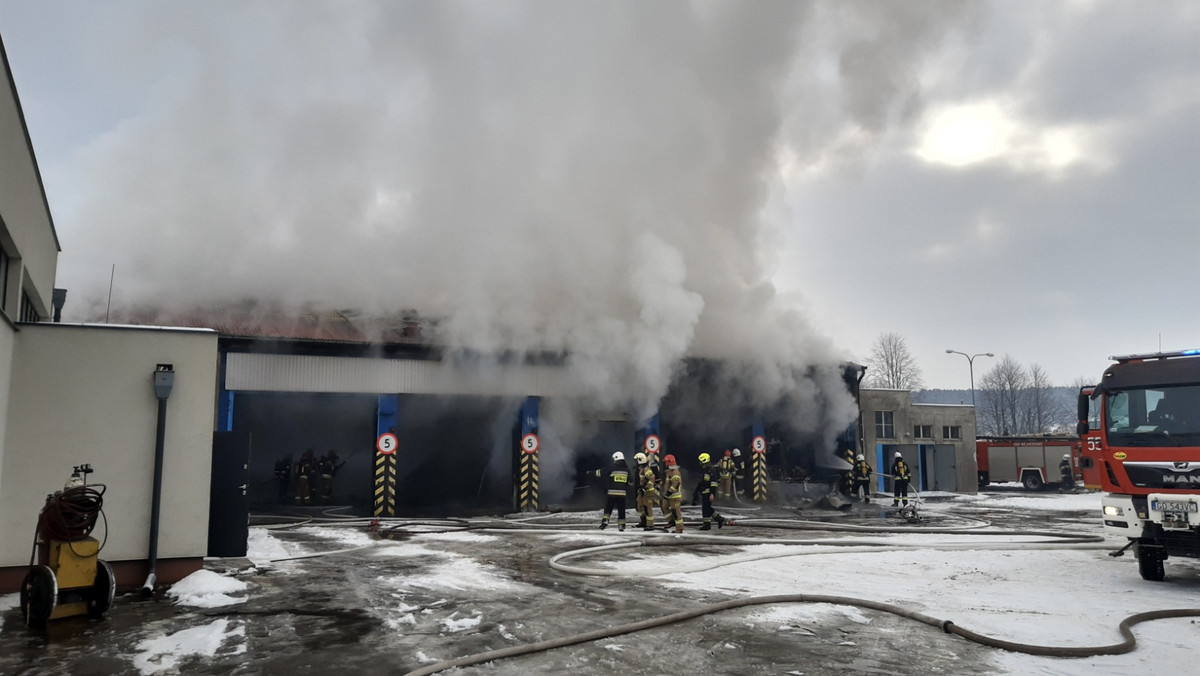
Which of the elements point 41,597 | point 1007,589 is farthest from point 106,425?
point 1007,589

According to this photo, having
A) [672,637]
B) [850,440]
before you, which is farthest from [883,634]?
[850,440]

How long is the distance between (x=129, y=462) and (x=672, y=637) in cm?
650

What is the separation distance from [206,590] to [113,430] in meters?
2.20

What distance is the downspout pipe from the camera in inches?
335

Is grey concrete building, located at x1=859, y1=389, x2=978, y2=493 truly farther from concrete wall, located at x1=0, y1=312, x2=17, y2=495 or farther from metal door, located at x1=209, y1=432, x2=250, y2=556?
concrete wall, located at x1=0, y1=312, x2=17, y2=495

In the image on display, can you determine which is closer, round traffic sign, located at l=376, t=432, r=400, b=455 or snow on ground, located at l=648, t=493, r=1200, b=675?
snow on ground, located at l=648, t=493, r=1200, b=675

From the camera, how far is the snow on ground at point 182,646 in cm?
550

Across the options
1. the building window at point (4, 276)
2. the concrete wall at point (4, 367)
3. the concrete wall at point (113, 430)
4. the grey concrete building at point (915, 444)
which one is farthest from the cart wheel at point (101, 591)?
the grey concrete building at point (915, 444)

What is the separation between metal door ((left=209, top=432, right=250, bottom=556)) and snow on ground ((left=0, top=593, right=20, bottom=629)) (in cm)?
237

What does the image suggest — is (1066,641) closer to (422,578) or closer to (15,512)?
(422,578)

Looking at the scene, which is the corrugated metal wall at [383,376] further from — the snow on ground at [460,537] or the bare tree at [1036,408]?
the bare tree at [1036,408]

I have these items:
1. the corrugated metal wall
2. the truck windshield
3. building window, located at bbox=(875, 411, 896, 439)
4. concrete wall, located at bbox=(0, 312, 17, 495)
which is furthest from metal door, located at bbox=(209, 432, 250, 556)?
building window, located at bbox=(875, 411, 896, 439)

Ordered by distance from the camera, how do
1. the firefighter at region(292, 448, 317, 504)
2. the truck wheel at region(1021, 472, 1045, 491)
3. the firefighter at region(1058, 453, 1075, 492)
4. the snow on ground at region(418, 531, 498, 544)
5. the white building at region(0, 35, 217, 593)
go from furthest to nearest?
1. the truck wheel at region(1021, 472, 1045, 491)
2. the firefighter at region(1058, 453, 1075, 492)
3. the firefighter at region(292, 448, 317, 504)
4. the snow on ground at region(418, 531, 498, 544)
5. the white building at region(0, 35, 217, 593)

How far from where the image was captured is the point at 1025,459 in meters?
33.8
